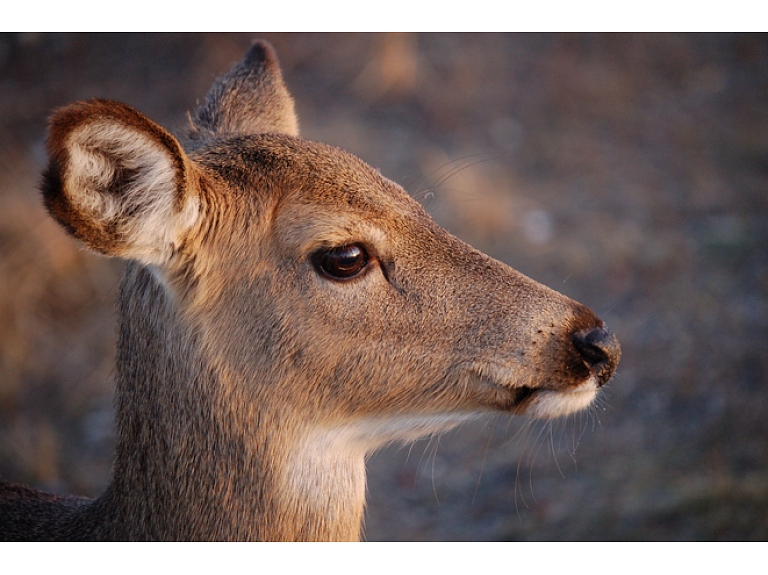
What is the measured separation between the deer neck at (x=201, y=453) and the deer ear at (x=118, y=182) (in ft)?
1.14

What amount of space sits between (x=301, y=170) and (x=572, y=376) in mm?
1192

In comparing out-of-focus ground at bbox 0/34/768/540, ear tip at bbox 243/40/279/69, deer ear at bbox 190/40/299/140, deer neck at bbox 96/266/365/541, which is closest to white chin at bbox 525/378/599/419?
out-of-focus ground at bbox 0/34/768/540

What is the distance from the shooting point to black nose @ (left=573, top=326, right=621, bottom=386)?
8.61 ft

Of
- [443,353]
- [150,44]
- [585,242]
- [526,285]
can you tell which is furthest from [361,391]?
[150,44]

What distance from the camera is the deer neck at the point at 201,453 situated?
8.69 feet

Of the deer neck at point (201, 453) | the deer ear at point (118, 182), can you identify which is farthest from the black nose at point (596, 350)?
the deer ear at point (118, 182)

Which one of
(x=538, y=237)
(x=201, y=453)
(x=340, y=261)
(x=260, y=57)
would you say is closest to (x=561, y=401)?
(x=340, y=261)

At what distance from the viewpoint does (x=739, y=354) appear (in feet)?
20.2

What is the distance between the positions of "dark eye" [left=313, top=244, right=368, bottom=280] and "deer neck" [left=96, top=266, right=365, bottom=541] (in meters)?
0.50

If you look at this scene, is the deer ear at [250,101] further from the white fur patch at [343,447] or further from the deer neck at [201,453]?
the white fur patch at [343,447]

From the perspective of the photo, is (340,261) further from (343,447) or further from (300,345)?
(343,447)

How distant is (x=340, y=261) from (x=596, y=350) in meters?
0.93

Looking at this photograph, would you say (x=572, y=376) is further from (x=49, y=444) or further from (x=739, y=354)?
(x=49, y=444)

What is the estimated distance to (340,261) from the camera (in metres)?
2.57
